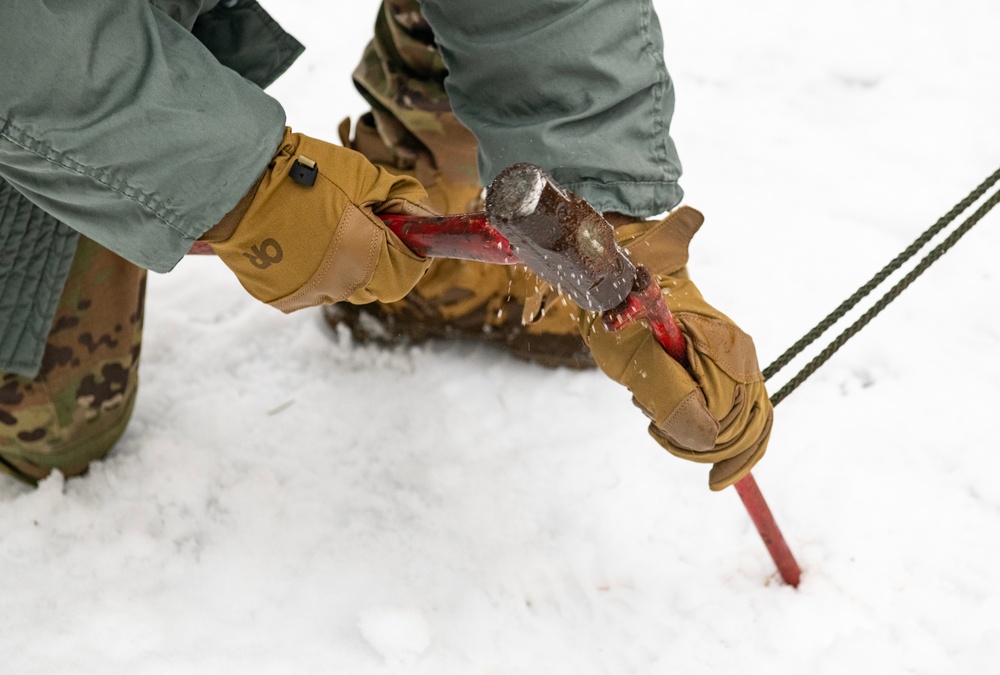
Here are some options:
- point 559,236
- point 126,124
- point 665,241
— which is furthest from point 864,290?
point 126,124

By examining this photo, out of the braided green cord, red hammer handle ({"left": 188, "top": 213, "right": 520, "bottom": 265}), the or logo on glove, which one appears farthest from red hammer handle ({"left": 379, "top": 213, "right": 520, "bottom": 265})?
the braided green cord

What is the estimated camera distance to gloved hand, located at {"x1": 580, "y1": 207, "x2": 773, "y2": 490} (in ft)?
3.39

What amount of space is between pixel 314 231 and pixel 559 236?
31 cm

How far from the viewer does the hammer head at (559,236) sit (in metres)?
0.84

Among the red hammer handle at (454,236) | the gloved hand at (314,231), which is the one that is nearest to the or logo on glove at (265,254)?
the gloved hand at (314,231)

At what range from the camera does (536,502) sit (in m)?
1.47

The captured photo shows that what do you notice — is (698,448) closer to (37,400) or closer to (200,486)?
(200,486)

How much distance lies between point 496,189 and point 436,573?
71 cm

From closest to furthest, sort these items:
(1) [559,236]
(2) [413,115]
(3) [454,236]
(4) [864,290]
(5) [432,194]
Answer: (1) [559,236], (3) [454,236], (4) [864,290], (2) [413,115], (5) [432,194]

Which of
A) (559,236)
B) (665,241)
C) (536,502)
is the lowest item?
(536,502)

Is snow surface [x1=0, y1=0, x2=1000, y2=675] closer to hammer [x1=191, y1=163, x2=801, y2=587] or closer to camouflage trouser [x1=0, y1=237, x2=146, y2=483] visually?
camouflage trouser [x1=0, y1=237, x2=146, y2=483]

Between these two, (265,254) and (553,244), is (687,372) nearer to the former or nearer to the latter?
(553,244)

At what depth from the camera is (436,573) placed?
4.50ft

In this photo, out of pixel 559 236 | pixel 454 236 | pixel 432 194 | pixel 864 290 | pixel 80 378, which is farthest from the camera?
pixel 432 194
